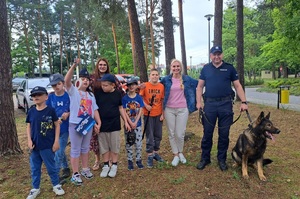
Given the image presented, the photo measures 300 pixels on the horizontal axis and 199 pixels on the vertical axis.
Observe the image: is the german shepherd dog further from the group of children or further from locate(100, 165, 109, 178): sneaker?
locate(100, 165, 109, 178): sneaker

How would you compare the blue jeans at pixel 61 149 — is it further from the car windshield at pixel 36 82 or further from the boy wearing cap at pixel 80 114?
the car windshield at pixel 36 82

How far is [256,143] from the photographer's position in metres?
4.07

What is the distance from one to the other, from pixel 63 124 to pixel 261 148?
3178 mm

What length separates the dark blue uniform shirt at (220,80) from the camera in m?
4.16

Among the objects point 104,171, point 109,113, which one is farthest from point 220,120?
point 104,171

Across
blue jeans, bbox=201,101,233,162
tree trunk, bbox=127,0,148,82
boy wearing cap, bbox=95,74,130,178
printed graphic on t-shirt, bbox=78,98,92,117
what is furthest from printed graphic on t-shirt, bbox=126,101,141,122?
tree trunk, bbox=127,0,148,82

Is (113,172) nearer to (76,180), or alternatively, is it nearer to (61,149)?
(76,180)

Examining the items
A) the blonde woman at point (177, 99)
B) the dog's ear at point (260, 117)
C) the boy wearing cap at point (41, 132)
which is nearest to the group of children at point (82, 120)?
the boy wearing cap at point (41, 132)

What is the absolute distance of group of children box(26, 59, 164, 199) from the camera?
356cm

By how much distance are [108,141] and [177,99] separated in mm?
1375

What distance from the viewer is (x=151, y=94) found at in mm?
4410

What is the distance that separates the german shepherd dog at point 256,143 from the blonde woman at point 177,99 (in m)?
1.02

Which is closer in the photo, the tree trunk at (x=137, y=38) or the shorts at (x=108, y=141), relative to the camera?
the shorts at (x=108, y=141)

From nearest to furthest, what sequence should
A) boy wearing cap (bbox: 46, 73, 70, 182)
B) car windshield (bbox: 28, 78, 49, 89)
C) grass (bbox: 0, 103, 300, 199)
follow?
grass (bbox: 0, 103, 300, 199) < boy wearing cap (bbox: 46, 73, 70, 182) < car windshield (bbox: 28, 78, 49, 89)
